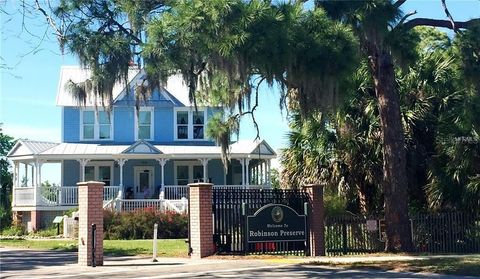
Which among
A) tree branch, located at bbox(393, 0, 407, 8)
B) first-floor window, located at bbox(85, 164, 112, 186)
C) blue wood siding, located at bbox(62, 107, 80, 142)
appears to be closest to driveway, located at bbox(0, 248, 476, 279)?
tree branch, located at bbox(393, 0, 407, 8)

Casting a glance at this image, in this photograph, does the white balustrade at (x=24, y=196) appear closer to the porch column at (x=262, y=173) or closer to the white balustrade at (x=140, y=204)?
the white balustrade at (x=140, y=204)

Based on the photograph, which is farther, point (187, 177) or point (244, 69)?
point (187, 177)

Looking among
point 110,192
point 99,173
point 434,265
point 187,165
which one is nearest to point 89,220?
point 434,265

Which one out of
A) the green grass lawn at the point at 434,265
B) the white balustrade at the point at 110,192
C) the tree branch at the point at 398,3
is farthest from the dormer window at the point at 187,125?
the tree branch at the point at 398,3

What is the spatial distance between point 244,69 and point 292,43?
47.4 inches

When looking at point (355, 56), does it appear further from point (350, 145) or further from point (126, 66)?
point (350, 145)

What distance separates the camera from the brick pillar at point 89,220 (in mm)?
18219

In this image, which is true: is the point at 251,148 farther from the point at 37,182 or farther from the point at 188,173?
the point at 37,182

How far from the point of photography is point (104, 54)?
1753 cm

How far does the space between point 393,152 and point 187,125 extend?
21142mm

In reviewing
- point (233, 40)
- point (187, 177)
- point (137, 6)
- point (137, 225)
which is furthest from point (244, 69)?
point (187, 177)

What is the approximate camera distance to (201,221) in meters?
19.6

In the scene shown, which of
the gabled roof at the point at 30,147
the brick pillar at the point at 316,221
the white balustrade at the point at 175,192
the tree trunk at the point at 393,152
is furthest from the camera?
the white balustrade at the point at 175,192

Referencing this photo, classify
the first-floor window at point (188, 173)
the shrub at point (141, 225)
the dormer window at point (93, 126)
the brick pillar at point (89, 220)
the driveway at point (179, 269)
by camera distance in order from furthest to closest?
the first-floor window at point (188, 173) < the dormer window at point (93, 126) < the shrub at point (141, 225) < the brick pillar at point (89, 220) < the driveway at point (179, 269)
